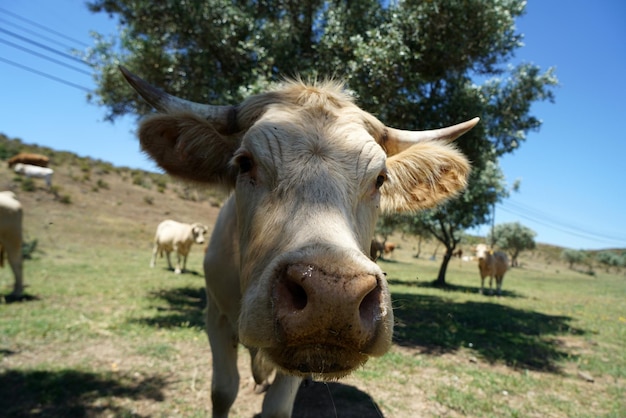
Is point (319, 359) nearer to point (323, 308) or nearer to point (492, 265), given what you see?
point (323, 308)

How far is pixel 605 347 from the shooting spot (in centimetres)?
834

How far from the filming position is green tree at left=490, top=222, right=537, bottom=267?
5319 cm

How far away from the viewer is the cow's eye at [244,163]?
2.36 metres

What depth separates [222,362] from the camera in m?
3.48

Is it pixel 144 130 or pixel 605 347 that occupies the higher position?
pixel 144 130

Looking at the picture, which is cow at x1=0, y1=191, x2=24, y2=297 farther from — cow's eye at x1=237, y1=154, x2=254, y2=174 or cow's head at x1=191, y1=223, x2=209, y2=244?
cow's head at x1=191, y1=223, x2=209, y2=244

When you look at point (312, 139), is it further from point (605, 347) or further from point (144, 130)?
point (605, 347)

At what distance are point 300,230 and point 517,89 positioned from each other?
8471mm

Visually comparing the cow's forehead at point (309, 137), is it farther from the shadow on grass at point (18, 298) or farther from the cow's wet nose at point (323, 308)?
the shadow on grass at point (18, 298)

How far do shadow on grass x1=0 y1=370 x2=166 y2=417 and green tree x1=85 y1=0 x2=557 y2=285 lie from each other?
15.6 ft

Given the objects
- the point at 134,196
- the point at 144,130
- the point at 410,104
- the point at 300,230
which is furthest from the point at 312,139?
the point at 134,196

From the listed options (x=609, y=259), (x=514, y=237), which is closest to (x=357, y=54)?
(x=514, y=237)

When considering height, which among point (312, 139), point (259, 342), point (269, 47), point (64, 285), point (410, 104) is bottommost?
point (64, 285)

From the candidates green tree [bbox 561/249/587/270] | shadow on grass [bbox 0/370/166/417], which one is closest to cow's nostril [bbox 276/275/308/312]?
shadow on grass [bbox 0/370/166/417]
